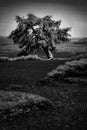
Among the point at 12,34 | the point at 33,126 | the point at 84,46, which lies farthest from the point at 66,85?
the point at 12,34

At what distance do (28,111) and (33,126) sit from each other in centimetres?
63

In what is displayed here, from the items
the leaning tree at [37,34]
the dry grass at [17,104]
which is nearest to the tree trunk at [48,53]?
the leaning tree at [37,34]

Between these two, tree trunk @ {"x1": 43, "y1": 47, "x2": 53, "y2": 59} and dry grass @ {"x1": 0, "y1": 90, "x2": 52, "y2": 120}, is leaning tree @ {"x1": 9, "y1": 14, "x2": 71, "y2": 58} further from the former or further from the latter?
dry grass @ {"x1": 0, "y1": 90, "x2": 52, "y2": 120}

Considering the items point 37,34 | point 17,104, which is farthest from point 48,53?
point 17,104

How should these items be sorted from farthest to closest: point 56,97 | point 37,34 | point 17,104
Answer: point 37,34
point 56,97
point 17,104

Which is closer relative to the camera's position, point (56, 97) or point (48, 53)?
point (56, 97)

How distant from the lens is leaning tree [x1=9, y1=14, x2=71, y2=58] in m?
19.7

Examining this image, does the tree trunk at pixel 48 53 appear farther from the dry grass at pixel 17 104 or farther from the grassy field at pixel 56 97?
the dry grass at pixel 17 104

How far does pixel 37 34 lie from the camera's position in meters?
19.7

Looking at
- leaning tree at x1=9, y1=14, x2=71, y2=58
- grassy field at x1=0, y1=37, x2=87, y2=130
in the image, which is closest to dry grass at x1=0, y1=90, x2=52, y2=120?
grassy field at x1=0, y1=37, x2=87, y2=130

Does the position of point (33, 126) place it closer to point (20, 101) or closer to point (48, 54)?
point (20, 101)

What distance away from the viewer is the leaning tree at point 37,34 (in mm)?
19688

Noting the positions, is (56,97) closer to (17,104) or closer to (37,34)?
(17,104)

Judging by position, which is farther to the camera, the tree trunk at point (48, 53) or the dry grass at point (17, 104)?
the tree trunk at point (48, 53)
